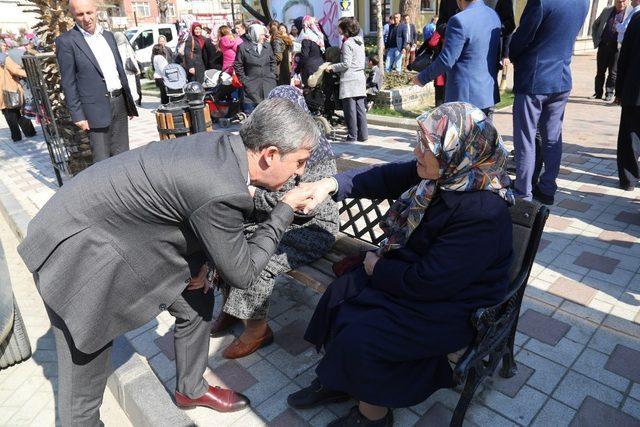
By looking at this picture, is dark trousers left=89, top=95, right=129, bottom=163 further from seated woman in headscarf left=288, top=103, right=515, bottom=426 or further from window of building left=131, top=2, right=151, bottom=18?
window of building left=131, top=2, right=151, bottom=18

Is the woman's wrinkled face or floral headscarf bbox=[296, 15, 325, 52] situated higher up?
floral headscarf bbox=[296, 15, 325, 52]

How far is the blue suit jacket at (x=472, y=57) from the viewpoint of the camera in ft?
13.7

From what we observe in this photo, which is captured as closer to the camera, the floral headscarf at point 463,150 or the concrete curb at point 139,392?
the floral headscarf at point 463,150

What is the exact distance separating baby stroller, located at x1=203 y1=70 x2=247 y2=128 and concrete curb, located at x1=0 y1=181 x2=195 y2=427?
747cm

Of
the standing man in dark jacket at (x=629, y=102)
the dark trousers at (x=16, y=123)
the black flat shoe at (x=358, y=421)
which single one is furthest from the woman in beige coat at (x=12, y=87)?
the standing man in dark jacket at (x=629, y=102)

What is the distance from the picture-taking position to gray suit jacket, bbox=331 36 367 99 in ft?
22.9

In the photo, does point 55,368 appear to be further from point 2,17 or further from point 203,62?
point 2,17

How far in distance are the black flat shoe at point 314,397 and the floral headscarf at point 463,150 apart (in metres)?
1.03

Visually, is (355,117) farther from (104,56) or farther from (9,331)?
(9,331)

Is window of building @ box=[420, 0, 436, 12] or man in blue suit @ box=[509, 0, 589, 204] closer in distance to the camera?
man in blue suit @ box=[509, 0, 589, 204]

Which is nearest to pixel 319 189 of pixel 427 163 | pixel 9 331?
pixel 427 163

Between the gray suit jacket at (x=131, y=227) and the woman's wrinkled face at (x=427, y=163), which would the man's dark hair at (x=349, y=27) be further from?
the gray suit jacket at (x=131, y=227)

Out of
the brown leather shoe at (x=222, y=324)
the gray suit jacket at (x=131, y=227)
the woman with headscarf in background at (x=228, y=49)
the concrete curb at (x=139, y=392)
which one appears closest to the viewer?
the gray suit jacket at (x=131, y=227)

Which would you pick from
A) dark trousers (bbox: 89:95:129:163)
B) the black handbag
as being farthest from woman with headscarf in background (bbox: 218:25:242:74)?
the black handbag
